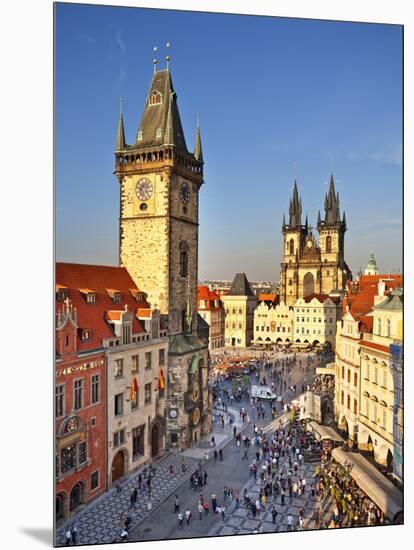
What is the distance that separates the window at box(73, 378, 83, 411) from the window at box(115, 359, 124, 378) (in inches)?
77.8

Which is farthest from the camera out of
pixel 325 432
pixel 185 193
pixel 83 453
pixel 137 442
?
pixel 185 193

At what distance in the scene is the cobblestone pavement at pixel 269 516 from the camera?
53.7ft

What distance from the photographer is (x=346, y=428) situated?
66.8ft

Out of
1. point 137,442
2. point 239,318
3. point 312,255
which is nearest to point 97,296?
point 137,442

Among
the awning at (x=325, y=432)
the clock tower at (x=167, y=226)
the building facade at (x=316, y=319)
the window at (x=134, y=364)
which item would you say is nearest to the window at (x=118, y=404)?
the window at (x=134, y=364)

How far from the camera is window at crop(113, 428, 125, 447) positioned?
1794cm

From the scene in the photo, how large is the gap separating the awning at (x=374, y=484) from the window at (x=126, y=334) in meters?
9.02

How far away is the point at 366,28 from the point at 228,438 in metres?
17.5

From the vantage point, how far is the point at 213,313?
26.1m

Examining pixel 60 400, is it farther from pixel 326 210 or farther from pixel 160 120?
pixel 326 210

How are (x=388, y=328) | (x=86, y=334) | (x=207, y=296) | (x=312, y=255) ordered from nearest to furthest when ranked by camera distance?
(x=86, y=334) < (x=388, y=328) < (x=312, y=255) < (x=207, y=296)

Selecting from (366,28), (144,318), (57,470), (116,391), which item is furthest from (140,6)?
(57,470)

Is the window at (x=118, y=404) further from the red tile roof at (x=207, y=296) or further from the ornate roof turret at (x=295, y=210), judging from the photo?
the ornate roof turret at (x=295, y=210)

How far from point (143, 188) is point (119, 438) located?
10032mm
